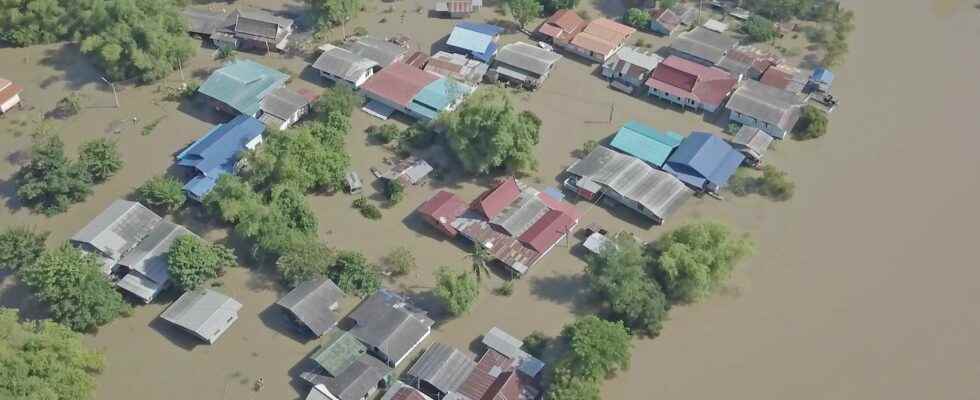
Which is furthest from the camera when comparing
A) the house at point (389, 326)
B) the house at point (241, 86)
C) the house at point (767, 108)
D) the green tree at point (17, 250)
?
the house at point (241, 86)

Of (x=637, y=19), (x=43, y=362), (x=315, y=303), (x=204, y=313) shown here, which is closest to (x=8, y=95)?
(x=204, y=313)

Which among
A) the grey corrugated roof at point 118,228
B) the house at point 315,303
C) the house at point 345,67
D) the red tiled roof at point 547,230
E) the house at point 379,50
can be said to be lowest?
the grey corrugated roof at point 118,228

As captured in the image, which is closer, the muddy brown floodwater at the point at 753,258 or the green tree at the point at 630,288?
the muddy brown floodwater at the point at 753,258

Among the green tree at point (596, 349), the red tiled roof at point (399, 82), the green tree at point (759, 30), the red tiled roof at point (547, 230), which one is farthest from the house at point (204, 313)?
the green tree at point (759, 30)

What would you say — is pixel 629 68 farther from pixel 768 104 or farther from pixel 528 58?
pixel 768 104

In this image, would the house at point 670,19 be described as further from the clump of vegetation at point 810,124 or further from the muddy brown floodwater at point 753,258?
the clump of vegetation at point 810,124

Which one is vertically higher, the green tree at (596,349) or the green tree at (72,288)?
A: the green tree at (596,349)
